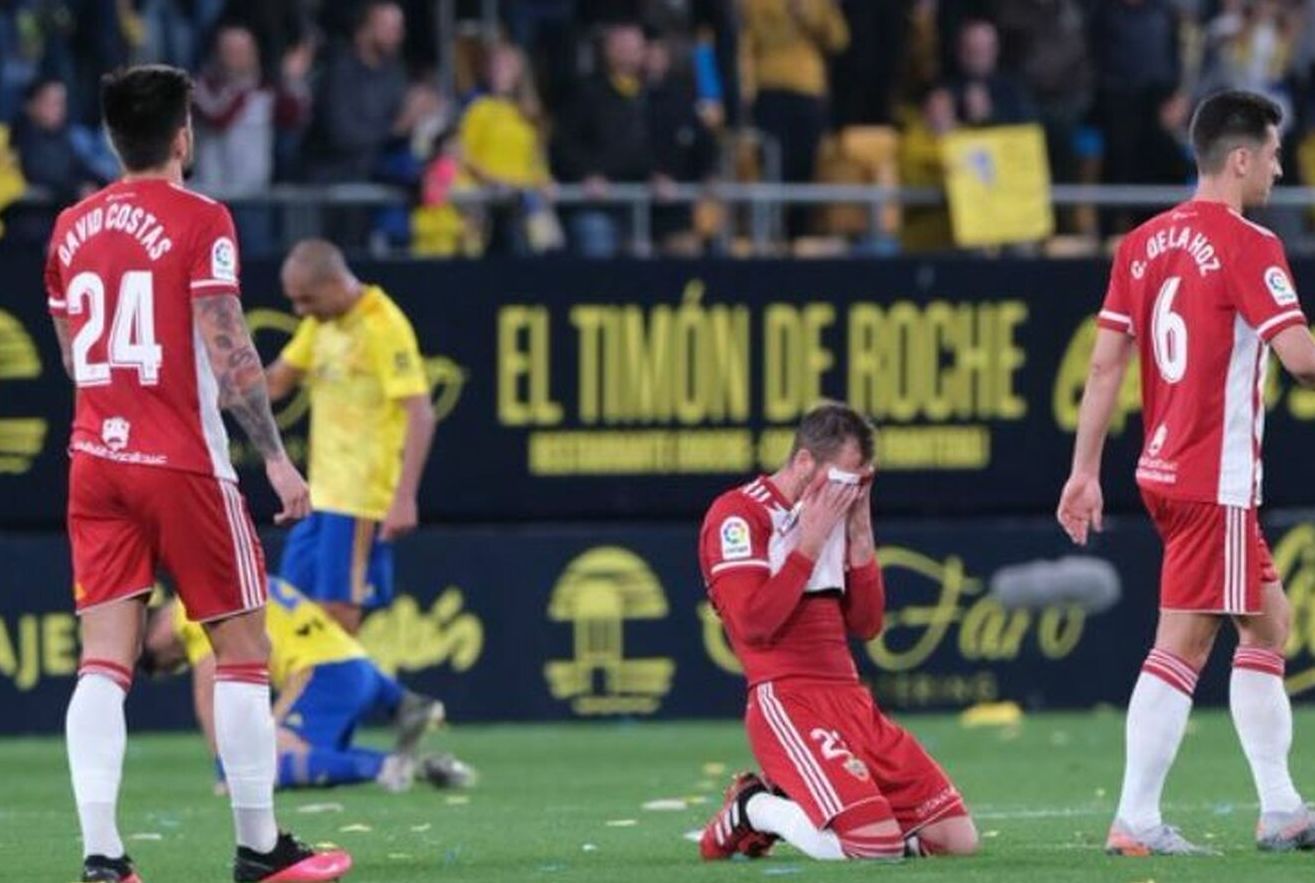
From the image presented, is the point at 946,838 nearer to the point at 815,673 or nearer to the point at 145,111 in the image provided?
the point at 815,673

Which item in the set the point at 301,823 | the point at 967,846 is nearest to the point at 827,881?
the point at 967,846

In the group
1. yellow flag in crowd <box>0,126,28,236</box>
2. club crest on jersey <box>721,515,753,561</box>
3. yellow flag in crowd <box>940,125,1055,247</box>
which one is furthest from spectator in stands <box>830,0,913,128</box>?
club crest on jersey <box>721,515,753,561</box>

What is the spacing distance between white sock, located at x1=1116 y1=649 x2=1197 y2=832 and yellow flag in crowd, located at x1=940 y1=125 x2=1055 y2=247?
986 centimetres

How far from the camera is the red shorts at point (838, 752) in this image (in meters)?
10.2

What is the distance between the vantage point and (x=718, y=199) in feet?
64.3

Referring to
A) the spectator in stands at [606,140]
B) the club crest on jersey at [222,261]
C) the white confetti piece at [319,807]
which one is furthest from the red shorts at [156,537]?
the spectator in stands at [606,140]

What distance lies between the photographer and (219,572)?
9391 mm

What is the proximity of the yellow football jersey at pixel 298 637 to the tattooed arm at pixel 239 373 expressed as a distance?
460cm

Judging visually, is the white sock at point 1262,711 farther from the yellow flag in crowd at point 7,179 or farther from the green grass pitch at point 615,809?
the yellow flag in crowd at point 7,179

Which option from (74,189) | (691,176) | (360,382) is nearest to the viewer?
(360,382)

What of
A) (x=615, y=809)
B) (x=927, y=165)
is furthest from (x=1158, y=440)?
(x=927, y=165)

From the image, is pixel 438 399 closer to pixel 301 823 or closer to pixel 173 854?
pixel 301 823

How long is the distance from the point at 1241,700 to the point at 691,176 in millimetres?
10024

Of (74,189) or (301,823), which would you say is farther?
(74,189)
